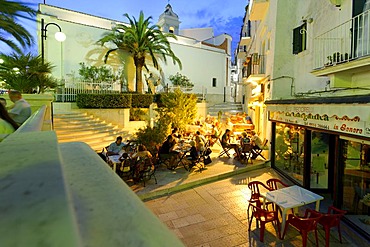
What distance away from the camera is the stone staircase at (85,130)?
12.4 metres

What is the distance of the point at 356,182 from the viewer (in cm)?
618

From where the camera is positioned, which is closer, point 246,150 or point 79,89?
point 246,150

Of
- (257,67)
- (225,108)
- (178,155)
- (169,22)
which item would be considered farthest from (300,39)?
(169,22)

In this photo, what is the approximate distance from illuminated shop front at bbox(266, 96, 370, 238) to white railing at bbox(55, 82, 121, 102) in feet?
44.1

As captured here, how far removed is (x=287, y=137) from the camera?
10.1 meters

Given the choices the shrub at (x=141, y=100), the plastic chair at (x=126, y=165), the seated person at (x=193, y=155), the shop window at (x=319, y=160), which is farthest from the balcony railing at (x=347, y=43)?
the shrub at (x=141, y=100)

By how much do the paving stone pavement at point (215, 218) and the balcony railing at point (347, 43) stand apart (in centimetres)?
430

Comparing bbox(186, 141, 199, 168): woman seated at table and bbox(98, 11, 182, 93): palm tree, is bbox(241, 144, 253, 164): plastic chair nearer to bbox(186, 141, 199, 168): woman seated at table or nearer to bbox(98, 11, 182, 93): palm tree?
bbox(186, 141, 199, 168): woman seated at table

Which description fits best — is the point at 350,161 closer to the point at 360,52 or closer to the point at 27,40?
the point at 360,52

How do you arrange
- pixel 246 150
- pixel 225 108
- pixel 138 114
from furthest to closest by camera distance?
pixel 225 108, pixel 138 114, pixel 246 150

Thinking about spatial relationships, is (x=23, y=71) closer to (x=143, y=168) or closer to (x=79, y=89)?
(x=79, y=89)

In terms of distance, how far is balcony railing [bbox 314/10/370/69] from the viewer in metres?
5.39

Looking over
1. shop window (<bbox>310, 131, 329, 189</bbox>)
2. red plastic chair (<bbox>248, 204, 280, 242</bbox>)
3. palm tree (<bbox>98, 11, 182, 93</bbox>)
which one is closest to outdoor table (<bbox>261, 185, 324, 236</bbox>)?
red plastic chair (<bbox>248, 204, 280, 242</bbox>)

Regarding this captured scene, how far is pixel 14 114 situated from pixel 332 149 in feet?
29.2
